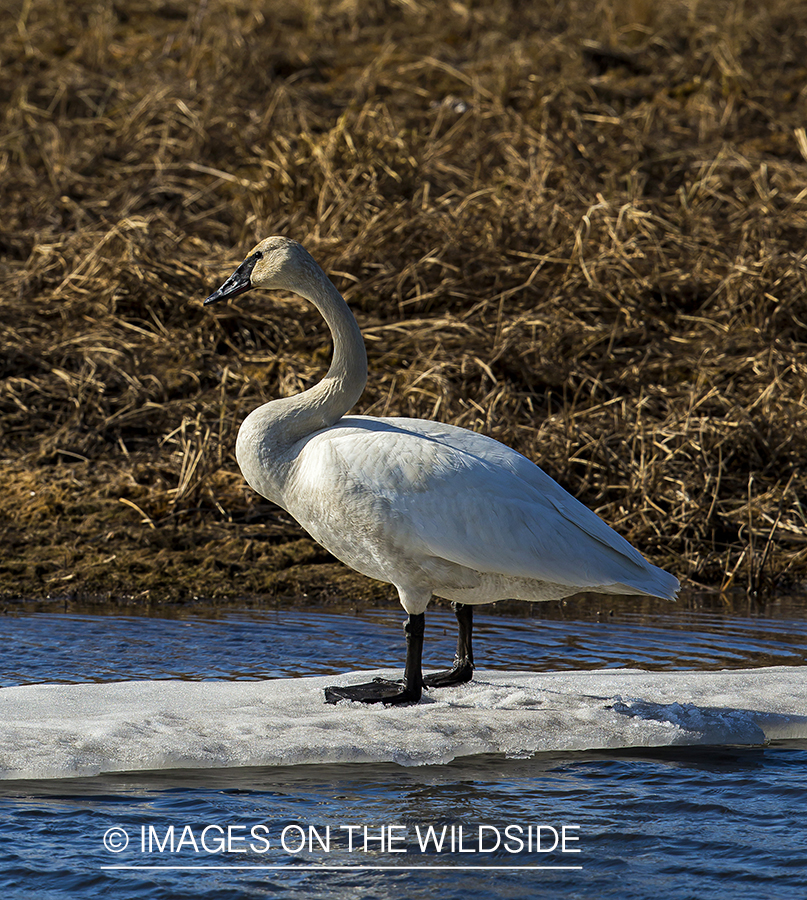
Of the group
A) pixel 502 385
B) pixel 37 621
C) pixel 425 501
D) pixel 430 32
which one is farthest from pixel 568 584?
pixel 430 32

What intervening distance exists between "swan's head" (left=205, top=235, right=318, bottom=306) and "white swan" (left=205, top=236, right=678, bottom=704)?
485 millimetres

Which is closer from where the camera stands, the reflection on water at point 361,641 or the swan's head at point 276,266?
the swan's head at point 276,266

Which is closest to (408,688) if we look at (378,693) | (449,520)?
(378,693)

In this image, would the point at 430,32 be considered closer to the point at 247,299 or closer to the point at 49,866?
the point at 247,299

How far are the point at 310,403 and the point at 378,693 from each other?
109cm

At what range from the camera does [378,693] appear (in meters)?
4.73

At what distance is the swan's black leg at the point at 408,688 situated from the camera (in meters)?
4.64

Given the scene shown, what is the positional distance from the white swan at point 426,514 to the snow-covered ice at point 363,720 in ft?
0.65

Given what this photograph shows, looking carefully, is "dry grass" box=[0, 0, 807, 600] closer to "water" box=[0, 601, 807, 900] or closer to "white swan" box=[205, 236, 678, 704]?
"white swan" box=[205, 236, 678, 704]

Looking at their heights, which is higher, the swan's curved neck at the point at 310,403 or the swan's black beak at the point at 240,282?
the swan's black beak at the point at 240,282

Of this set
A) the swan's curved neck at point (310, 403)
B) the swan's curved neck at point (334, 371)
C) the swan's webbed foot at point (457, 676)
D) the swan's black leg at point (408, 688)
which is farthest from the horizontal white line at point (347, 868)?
the swan's curved neck at point (334, 371)

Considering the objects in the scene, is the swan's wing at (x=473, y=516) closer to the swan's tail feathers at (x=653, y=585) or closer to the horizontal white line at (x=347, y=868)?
the swan's tail feathers at (x=653, y=585)

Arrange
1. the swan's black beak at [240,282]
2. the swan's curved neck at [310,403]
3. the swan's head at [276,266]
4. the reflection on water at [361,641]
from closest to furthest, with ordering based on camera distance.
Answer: the swan's curved neck at [310,403] → the swan's head at [276,266] → the swan's black beak at [240,282] → the reflection on water at [361,641]

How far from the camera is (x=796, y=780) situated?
13.9 feet
